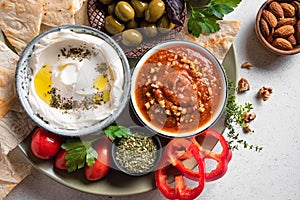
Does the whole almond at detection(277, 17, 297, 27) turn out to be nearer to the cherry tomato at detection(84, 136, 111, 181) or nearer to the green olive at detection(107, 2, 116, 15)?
the green olive at detection(107, 2, 116, 15)

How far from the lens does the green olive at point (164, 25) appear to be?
3.31 metres

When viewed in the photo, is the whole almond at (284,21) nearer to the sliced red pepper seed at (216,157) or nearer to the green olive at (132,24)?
the sliced red pepper seed at (216,157)

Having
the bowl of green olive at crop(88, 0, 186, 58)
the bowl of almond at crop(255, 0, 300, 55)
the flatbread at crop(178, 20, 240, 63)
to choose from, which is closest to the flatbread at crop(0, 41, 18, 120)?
the bowl of green olive at crop(88, 0, 186, 58)

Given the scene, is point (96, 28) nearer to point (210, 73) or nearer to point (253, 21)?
point (210, 73)

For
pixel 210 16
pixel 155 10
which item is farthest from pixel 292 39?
pixel 155 10

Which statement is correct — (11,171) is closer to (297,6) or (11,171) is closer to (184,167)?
(184,167)

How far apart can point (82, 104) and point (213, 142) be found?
88 centimetres

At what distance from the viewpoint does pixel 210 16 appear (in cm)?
336

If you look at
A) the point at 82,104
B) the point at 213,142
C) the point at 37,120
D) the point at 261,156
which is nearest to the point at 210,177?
the point at 213,142

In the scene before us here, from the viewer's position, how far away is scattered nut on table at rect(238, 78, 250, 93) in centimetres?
355

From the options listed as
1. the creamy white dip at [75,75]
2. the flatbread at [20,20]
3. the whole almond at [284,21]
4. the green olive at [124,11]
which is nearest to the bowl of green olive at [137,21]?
the green olive at [124,11]

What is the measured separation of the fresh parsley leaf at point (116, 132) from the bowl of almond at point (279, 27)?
1.11m

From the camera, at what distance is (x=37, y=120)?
3207 millimetres

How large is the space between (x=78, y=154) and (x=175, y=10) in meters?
1.07
